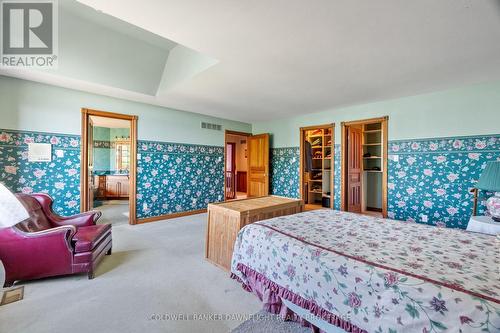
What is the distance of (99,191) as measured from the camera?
6.89 m

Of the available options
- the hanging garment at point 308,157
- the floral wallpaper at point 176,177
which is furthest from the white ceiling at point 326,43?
the hanging garment at point 308,157

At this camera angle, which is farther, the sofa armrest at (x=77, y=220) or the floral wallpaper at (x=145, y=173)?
the floral wallpaper at (x=145, y=173)

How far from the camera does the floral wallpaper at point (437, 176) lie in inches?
127

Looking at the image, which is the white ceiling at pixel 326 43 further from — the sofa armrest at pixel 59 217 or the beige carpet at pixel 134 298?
the beige carpet at pixel 134 298

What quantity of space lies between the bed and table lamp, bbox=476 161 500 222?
103 cm

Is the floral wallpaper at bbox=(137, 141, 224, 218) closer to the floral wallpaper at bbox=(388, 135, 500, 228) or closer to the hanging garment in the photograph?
the hanging garment

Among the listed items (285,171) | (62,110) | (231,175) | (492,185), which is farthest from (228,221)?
(231,175)

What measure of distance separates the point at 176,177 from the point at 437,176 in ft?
15.9

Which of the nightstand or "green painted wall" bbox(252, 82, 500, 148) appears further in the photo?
"green painted wall" bbox(252, 82, 500, 148)

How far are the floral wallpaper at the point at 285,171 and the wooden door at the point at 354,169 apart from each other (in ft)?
3.85

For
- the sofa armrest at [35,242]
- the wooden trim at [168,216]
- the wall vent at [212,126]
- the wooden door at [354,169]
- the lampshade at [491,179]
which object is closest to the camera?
the sofa armrest at [35,242]

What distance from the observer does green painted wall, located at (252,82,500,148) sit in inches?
125

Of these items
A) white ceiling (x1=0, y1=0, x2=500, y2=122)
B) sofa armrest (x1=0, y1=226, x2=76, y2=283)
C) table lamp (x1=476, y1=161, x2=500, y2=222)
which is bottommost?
sofa armrest (x1=0, y1=226, x2=76, y2=283)

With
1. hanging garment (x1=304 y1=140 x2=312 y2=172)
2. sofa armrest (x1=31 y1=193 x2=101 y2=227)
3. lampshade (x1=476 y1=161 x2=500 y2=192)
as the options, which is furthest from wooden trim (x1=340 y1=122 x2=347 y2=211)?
sofa armrest (x1=31 y1=193 x2=101 y2=227)
